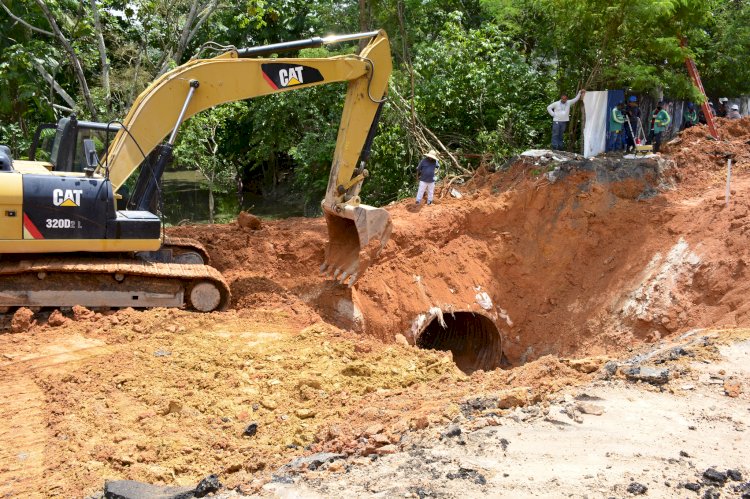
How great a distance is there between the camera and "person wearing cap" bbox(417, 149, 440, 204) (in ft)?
46.0

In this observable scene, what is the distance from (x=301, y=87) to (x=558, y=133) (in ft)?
24.1

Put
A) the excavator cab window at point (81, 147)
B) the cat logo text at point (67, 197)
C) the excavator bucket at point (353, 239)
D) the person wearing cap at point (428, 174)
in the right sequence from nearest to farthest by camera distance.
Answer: the cat logo text at point (67, 197) → the excavator cab window at point (81, 147) → the excavator bucket at point (353, 239) → the person wearing cap at point (428, 174)

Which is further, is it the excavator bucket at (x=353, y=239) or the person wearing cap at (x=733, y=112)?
the person wearing cap at (x=733, y=112)

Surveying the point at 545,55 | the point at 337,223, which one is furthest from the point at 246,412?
the point at 545,55

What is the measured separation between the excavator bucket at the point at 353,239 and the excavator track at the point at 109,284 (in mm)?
2073

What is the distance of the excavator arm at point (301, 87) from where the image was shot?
32.9 feet

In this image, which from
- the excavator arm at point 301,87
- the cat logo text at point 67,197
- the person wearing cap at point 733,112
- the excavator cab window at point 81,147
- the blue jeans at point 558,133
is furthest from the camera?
the person wearing cap at point 733,112

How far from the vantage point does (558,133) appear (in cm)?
1634

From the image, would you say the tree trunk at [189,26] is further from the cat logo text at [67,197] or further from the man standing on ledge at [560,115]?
the cat logo text at [67,197]

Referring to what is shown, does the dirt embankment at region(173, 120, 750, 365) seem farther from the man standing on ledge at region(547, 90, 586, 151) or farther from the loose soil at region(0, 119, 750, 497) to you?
the man standing on ledge at region(547, 90, 586, 151)

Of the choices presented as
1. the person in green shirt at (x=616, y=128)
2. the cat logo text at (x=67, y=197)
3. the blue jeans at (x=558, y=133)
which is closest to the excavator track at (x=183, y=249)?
the cat logo text at (x=67, y=197)

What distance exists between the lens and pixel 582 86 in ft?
56.9

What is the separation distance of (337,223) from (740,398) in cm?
670

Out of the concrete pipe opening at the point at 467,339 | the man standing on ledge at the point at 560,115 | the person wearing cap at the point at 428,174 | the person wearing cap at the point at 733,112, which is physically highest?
the person wearing cap at the point at 733,112
